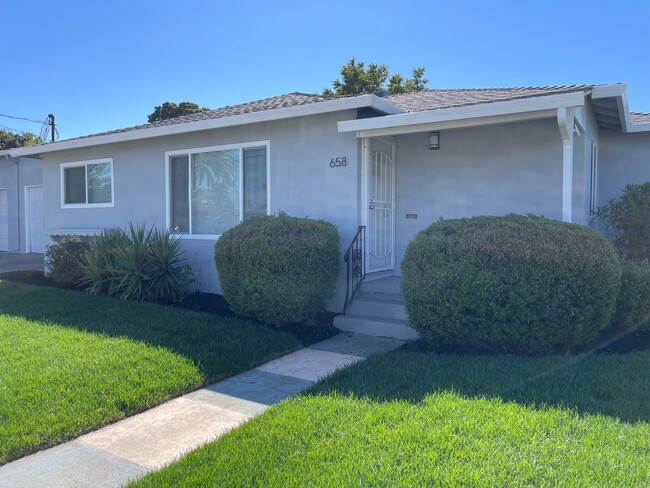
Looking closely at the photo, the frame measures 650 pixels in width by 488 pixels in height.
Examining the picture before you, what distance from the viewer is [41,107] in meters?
24.7

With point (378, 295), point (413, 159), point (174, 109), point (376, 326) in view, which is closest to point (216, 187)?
point (413, 159)

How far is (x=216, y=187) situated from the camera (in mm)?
9266

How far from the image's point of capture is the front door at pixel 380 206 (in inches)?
313

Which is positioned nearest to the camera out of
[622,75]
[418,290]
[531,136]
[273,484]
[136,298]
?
[273,484]

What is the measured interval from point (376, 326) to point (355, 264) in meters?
1.08

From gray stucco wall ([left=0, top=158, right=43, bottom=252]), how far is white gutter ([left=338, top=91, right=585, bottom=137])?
44.7 feet

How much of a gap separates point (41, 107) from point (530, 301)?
2606 centimetres

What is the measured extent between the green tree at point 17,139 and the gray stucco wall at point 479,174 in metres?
26.0

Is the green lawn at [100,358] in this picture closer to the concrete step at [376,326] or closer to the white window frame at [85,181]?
the concrete step at [376,326]

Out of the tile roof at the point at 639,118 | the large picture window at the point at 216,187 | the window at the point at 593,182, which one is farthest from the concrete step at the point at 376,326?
the tile roof at the point at 639,118

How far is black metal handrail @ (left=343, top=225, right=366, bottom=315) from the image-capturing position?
7.43 meters

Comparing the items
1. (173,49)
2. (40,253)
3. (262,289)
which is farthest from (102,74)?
(262,289)

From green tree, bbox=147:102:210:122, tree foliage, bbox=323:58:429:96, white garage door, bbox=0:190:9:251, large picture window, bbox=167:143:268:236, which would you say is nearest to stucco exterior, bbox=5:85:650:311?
large picture window, bbox=167:143:268:236

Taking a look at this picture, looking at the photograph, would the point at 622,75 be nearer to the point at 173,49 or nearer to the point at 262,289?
the point at 262,289
